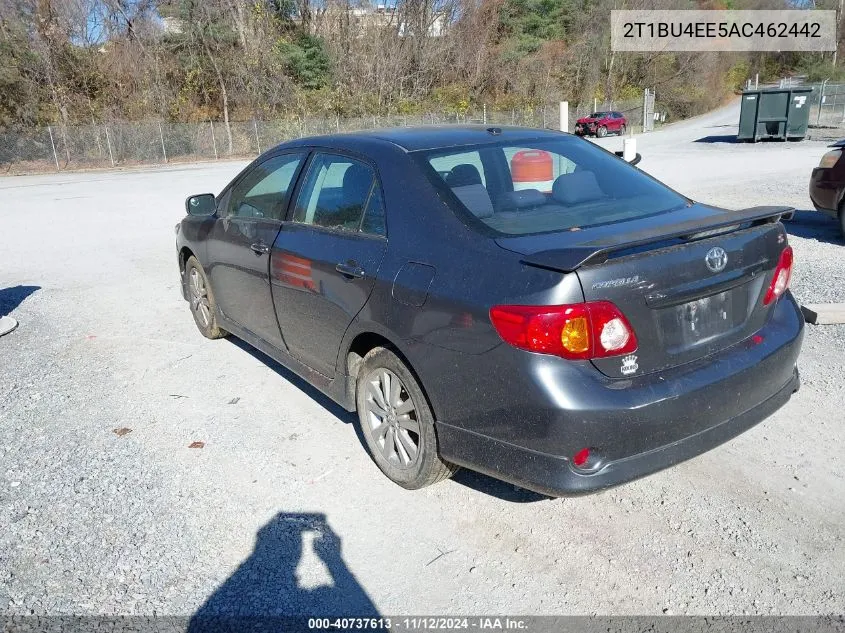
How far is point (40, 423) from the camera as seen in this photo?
14.3ft

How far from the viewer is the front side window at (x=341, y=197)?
3.44m

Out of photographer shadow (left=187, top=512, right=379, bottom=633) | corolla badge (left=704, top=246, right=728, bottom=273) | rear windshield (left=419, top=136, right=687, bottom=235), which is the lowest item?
photographer shadow (left=187, top=512, right=379, bottom=633)

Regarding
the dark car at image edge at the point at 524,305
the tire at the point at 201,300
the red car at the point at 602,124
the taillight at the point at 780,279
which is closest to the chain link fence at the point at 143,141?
the red car at the point at 602,124

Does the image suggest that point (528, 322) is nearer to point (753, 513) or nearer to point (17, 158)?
point (753, 513)

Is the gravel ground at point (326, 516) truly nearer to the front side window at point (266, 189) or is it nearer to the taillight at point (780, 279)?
the taillight at point (780, 279)

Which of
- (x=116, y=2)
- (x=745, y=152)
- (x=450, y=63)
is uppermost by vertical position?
(x=116, y=2)

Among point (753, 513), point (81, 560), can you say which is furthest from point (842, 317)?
point (81, 560)

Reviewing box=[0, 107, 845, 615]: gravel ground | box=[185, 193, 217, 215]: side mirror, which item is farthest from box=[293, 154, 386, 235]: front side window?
box=[185, 193, 217, 215]: side mirror

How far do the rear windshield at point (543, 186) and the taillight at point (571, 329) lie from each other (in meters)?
0.54

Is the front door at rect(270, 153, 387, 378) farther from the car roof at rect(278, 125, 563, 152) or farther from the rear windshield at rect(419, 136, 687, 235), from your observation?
the rear windshield at rect(419, 136, 687, 235)

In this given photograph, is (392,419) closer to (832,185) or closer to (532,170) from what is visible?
(532,170)

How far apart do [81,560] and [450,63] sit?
4909cm

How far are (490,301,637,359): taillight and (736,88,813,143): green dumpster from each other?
95.4 feet

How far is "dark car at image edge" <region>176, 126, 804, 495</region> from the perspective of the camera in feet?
8.39
